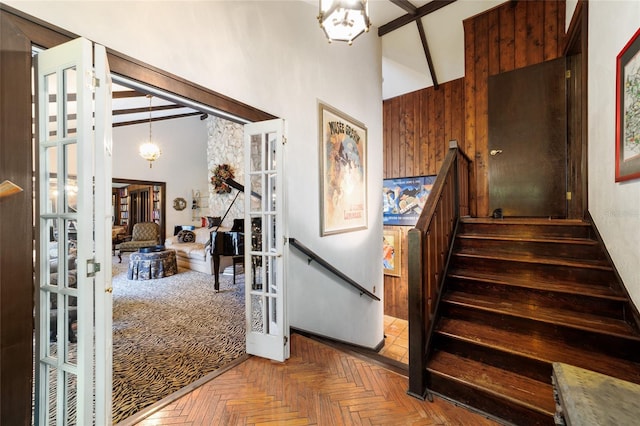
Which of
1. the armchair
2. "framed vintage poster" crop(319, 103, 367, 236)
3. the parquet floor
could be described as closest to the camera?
"framed vintage poster" crop(319, 103, 367, 236)

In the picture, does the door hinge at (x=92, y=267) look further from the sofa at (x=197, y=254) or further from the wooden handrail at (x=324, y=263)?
the sofa at (x=197, y=254)

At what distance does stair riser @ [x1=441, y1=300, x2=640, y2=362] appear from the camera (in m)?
1.62

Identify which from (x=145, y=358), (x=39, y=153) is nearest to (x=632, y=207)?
(x=39, y=153)

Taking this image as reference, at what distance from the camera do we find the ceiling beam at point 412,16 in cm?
395

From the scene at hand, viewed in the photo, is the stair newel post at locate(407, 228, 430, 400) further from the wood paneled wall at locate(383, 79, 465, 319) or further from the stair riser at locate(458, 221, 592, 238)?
the wood paneled wall at locate(383, 79, 465, 319)

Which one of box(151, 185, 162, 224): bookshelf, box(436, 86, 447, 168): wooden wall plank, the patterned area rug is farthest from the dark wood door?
box(151, 185, 162, 224): bookshelf

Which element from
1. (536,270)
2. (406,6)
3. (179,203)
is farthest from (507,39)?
(179,203)

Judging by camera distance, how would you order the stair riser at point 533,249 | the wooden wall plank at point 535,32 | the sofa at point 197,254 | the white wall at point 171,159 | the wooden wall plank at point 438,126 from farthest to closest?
the white wall at point 171,159 < the sofa at point 197,254 < the wooden wall plank at point 438,126 < the wooden wall plank at point 535,32 < the stair riser at point 533,249

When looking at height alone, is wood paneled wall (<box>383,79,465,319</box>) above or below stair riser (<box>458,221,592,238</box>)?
above

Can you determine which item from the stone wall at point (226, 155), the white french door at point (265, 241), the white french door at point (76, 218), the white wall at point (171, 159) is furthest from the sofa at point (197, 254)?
the white french door at point (76, 218)

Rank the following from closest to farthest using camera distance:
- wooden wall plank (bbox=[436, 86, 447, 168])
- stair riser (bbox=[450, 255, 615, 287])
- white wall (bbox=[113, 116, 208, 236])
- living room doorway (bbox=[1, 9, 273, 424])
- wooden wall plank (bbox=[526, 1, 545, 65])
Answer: living room doorway (bbox=[1, 9, 273, 424]), stair riser (bbox=[450, 255, 615, 287]), wooden wall plank (bbox=[526, 1, 545, 65]), wooden wall plank (bbox=[436, 86, 447, 168]), white wall (bbox=[113, 116, 208, 236])

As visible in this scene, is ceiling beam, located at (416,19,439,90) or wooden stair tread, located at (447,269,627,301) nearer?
wooden stair tread, located at (447,269,627,301)

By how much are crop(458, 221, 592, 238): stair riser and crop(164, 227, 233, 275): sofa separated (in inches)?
180

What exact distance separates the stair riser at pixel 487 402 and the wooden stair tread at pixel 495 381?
25mm
